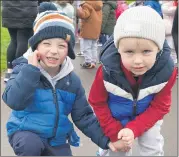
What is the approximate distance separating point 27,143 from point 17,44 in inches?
135

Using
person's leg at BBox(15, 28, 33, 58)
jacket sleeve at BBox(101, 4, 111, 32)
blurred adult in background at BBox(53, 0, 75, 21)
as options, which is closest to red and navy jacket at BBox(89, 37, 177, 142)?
person's leg at BBox(15, 28, 33, 58)

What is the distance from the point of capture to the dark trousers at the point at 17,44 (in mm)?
6094

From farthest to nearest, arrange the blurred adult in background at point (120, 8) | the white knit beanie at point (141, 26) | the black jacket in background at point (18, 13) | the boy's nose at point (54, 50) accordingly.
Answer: the blurred adult in background at point (120, 8) < the black jacket in background at point (18, 13) < the boy's nose at point (54, 50) < the white knit beanie at point (141, 26)

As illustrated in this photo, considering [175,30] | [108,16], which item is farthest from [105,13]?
[175,30]

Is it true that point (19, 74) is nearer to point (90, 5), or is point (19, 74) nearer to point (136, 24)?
point (136, 24)

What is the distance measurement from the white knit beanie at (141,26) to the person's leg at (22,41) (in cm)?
349

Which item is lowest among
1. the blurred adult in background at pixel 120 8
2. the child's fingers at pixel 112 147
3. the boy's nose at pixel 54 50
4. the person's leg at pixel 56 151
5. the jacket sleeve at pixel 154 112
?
the person's leg at pixel 56 151

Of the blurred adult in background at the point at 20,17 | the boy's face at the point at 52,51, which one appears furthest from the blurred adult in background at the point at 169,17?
the boy's face at the point at 52,51

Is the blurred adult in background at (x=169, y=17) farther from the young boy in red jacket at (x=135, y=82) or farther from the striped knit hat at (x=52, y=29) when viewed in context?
the striped knit hat at (x=52, y=29)

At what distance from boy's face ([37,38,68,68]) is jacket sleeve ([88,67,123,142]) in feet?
0.97

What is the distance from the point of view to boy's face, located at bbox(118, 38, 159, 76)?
105 inches

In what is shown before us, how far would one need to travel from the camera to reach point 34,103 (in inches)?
116

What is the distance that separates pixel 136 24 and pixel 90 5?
4574mm

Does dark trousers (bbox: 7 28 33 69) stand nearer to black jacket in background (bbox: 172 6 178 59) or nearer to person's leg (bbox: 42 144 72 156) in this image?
black jacket in background (bbox: 172 6 178 59)
